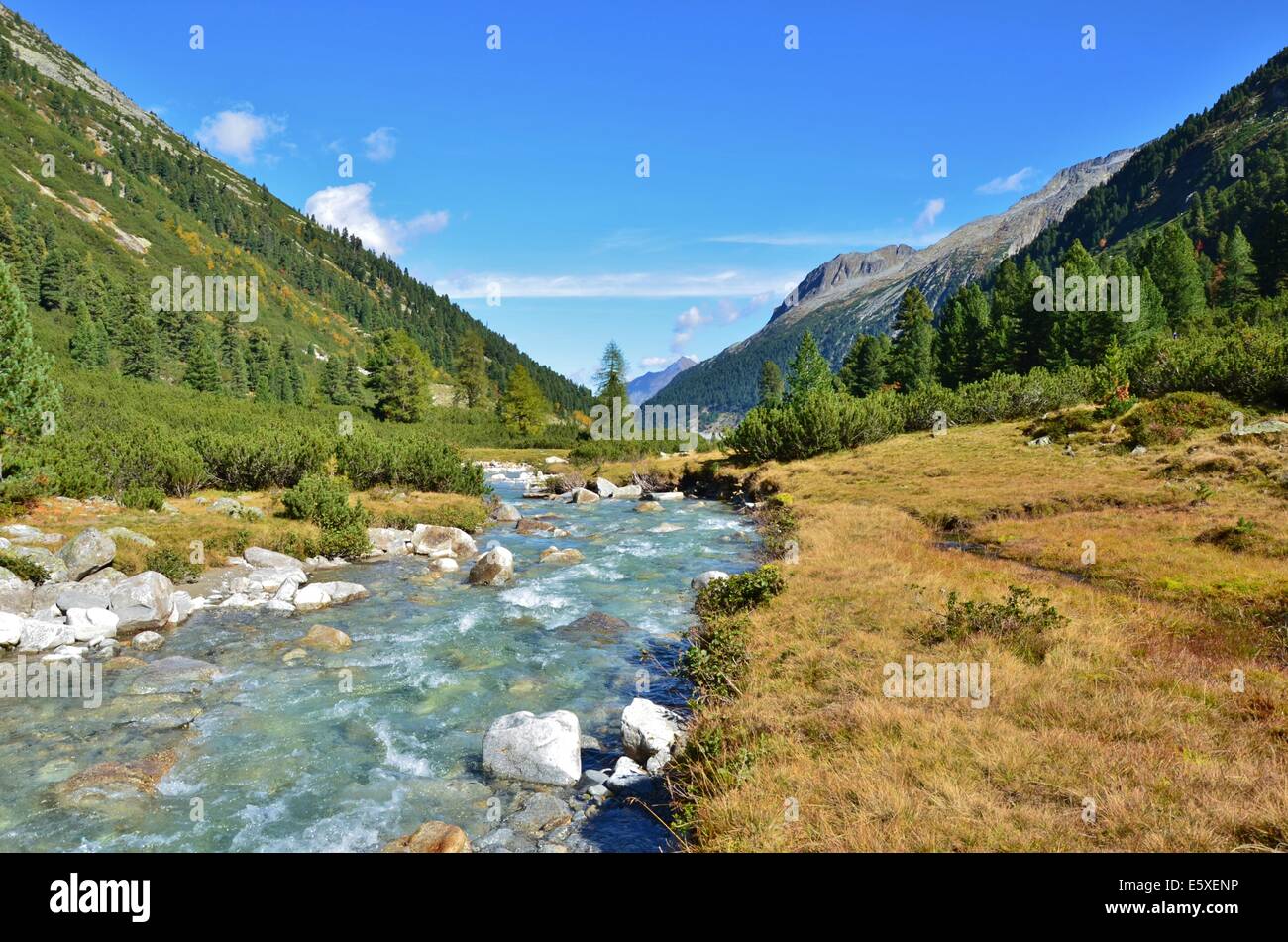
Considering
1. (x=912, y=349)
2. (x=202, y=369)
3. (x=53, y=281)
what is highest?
(x=53, y=281)

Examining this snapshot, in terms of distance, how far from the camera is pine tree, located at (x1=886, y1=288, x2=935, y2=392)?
8106cm

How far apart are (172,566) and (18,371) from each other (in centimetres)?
986

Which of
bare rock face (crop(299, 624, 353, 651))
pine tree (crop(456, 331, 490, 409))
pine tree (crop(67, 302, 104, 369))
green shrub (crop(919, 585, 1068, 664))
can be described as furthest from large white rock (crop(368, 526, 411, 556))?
pine tree (crop(456, 331, 490, 409))

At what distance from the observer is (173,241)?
137 meters

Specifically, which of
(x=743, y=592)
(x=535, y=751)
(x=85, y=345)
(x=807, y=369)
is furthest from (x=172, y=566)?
(x=85, y=345)

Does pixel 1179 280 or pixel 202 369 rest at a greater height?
pixel 1179 280

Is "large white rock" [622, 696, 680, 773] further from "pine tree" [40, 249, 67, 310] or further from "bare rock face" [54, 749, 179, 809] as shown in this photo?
"pine tree" [40, 249, 67, 310]

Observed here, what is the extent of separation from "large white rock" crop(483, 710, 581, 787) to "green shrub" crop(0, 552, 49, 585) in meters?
12.8

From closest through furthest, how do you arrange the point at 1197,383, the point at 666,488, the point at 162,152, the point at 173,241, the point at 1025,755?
A: the point at 1025,755 < the point at 1197,383 < the point at 666,488 < the point at 173,241 < the point at 162,152

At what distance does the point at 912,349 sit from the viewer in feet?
270

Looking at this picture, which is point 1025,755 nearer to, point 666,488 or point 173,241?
point 666,488

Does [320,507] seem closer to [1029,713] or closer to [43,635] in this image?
[43,635]

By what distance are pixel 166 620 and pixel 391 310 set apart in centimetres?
20045

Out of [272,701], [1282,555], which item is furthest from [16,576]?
[1282,555]
